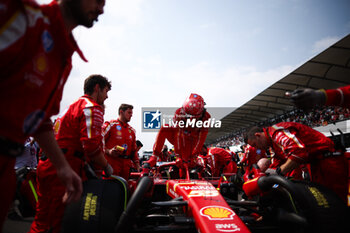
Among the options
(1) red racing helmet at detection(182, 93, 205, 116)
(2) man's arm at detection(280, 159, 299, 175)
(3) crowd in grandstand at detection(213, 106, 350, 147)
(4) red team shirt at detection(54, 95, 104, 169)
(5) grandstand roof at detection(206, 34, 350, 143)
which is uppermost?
(5) grandstand roof at detection(206, 34, 350, 143)

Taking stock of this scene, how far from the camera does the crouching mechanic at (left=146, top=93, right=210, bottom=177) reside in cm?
396

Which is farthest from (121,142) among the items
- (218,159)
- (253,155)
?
(253,155)

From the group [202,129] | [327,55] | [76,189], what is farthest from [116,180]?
[327,55]

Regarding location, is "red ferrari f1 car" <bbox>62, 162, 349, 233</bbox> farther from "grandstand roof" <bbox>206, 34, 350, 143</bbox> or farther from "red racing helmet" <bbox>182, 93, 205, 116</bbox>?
"grandstand roof" <bbox>206, 34, 350, 143</bbox>

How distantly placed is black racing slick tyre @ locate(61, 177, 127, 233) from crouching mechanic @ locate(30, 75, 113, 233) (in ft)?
0.61

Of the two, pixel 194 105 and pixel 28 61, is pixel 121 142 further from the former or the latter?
pixel 28 61

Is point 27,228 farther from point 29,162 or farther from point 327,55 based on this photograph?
point 327,55

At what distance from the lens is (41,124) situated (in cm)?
119

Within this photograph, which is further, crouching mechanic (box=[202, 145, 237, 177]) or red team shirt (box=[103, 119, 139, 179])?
crouching mechanic (box=[202, 145, 237, 177])

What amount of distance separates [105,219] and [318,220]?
66.1 inches

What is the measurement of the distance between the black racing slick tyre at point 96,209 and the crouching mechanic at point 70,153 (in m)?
0.19

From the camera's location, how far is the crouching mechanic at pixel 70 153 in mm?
1897

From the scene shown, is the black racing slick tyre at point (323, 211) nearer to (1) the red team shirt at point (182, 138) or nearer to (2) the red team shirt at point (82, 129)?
(2) the red team shirt at point (82, 129)

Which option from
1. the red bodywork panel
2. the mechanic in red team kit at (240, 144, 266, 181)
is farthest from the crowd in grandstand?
the red bodywork panel
